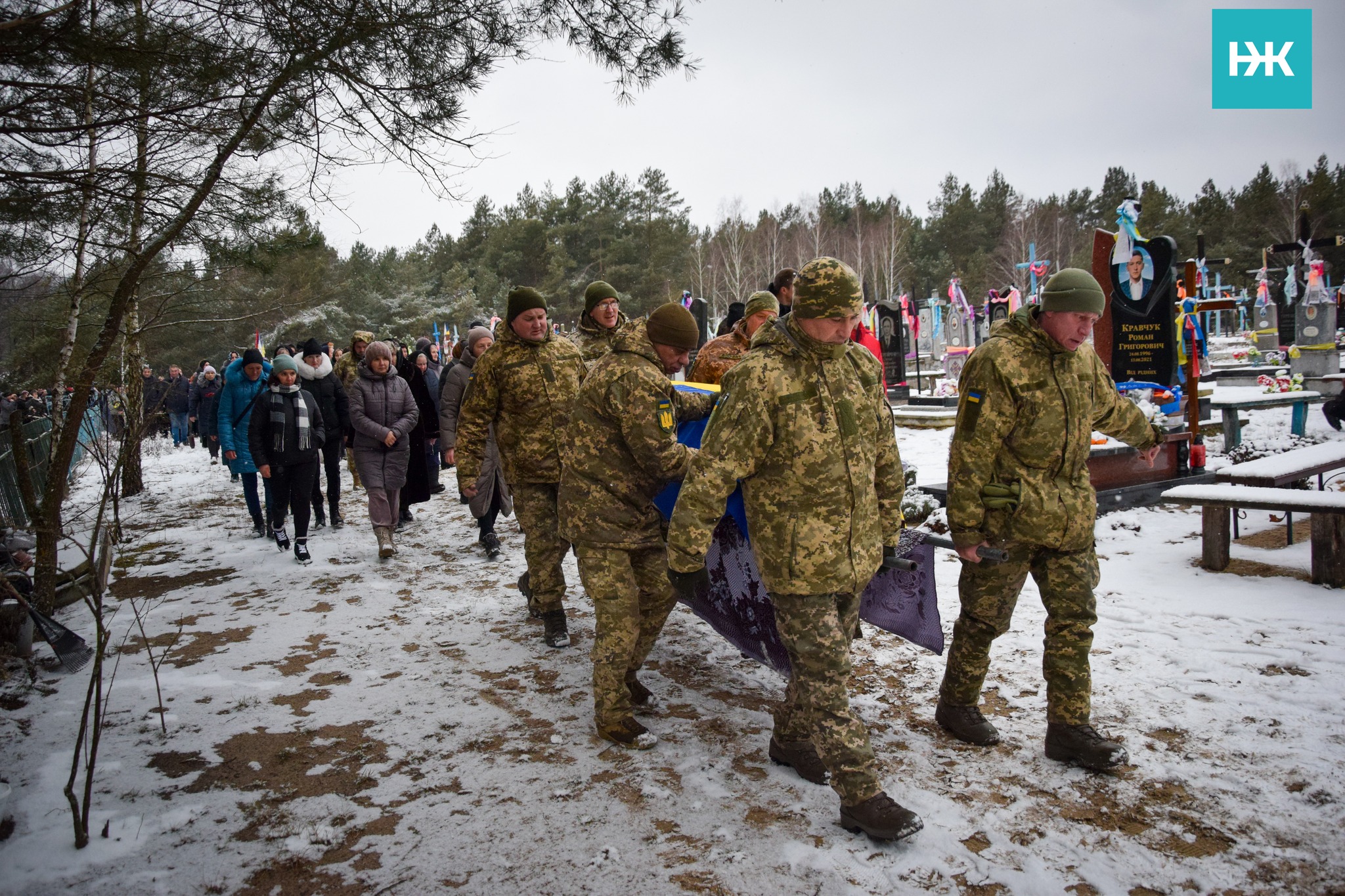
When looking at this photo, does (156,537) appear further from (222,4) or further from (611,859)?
(611,859)

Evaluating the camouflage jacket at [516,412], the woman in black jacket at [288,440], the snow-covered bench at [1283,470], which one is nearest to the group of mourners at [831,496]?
the camouflage jacket at [516,412]

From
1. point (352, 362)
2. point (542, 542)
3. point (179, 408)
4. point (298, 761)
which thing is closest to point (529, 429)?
point (542, 542)

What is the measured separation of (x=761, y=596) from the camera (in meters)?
3.95

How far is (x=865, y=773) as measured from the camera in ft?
8.96

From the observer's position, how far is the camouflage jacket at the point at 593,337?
5.31 m

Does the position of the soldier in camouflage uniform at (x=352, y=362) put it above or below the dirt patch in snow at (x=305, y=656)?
above

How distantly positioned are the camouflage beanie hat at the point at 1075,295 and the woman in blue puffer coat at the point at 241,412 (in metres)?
7.52

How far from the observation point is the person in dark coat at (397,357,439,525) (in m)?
8.21

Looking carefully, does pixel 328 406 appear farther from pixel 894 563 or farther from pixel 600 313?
pixel 894 563

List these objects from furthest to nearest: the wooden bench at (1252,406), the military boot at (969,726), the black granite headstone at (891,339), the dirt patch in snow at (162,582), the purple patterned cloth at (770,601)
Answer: the black granite headstone at (891,339) → the wooden bench at (1252,406) → the dirt patch in snow at (162,582) → the purple patterned cloth at (770,601) → the military boot at (969,726)

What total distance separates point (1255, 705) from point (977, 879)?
199 centimetres

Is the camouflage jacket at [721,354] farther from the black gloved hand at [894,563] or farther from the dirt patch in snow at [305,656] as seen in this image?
the dirt patch in snow at [305,656]

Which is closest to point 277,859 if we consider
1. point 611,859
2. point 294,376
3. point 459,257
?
point 611,859

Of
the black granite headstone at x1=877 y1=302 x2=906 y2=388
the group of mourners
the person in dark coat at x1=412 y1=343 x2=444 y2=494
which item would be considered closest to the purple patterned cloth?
the group of mourners
